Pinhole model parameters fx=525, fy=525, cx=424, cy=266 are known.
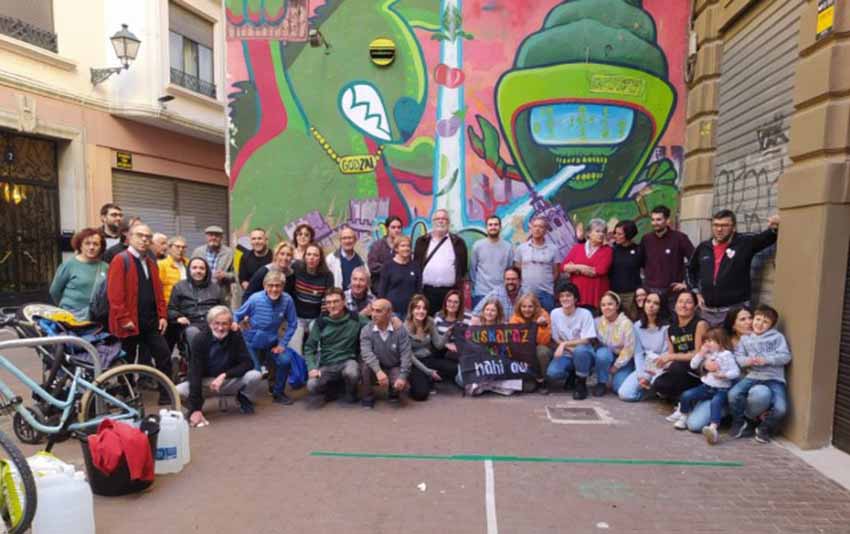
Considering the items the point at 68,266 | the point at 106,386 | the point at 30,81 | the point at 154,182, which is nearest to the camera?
the point at 106,386

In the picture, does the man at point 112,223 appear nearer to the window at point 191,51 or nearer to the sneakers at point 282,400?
the sneakers at point 282,400

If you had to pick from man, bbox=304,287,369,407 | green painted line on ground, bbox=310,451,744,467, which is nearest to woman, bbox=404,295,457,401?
man, bbox=304,287,369,407

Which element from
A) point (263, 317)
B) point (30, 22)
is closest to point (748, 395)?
point (263, 317)

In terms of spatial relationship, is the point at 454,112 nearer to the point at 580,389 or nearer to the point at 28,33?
the point at 580,389

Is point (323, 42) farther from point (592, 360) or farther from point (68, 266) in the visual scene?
point (592, 360)

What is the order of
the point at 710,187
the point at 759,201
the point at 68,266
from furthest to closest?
Result: 1. the point at 710,187
2. the point at 759,201
3. the point at 68,266

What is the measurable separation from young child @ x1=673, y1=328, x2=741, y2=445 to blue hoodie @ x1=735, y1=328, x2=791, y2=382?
11 centimetres

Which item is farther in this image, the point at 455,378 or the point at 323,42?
the point at 323,42

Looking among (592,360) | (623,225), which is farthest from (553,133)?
(592,360)

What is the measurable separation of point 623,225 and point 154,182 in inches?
506

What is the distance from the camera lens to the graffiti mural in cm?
784

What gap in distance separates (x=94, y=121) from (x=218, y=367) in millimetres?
10139

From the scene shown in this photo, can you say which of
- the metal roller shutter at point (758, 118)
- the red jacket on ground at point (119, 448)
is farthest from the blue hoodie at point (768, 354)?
the red jacket on ground at point (119, 448)

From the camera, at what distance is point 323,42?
8.29m
